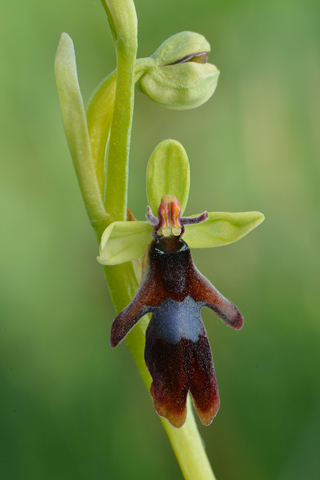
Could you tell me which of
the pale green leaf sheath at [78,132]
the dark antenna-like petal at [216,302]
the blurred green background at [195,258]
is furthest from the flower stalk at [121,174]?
the blurred green background at [195,258]

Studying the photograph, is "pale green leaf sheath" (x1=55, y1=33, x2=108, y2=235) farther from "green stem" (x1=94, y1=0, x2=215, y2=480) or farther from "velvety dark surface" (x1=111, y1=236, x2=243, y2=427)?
"velvety dark surface" (x1=111, y1=236, x2=243, y2=427)

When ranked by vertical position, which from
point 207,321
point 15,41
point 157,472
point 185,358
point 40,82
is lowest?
point 157,472

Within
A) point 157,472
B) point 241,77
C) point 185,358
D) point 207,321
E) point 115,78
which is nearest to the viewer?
point 185,358

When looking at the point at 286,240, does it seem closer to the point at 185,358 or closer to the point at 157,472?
the point at 157,472

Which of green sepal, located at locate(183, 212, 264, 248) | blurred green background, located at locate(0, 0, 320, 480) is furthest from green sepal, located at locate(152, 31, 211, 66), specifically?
blurred green background, located at locate(0, 0, 320, 480)

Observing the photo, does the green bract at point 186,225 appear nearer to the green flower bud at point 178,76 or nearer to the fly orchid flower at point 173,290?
the fly orchid flower at point 173,290

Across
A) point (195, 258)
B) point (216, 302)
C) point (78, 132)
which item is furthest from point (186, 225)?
point (195, 258)

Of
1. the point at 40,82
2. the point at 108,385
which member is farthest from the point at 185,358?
the point at 40,82
